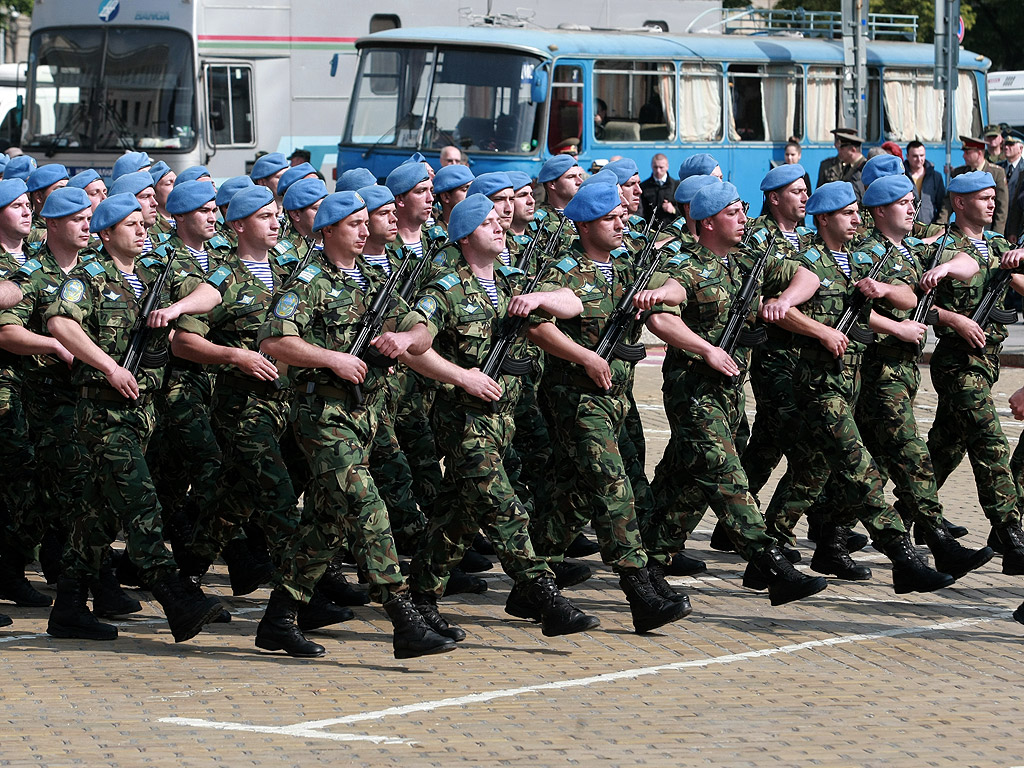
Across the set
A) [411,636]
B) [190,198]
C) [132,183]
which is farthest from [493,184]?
[411,636]

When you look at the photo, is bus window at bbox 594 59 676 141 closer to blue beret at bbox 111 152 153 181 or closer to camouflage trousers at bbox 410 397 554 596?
blue beret at bbox 111 152 153 181

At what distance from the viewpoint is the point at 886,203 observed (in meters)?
8.67

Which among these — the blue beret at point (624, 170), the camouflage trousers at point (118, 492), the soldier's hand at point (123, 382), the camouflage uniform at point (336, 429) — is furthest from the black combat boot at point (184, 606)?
the blue beret at point (624, 170)

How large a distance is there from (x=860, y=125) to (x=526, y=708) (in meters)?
16.2

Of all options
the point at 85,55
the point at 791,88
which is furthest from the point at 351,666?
the point at 791,88

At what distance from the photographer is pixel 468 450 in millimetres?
7105

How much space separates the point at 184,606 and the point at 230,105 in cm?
1431

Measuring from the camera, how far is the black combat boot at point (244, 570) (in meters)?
8.40

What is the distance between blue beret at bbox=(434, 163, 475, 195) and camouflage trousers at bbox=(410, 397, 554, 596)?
3032 millimetres

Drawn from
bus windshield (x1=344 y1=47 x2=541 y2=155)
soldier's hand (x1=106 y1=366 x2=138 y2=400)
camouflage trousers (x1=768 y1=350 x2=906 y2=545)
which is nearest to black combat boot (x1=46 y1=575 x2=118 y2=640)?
soldier's hand (x1=106 y1=366 x2=138 y2=400)

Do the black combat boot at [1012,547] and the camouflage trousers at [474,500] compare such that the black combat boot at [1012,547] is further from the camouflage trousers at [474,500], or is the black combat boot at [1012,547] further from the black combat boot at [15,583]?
the black combat boot at [15,583]

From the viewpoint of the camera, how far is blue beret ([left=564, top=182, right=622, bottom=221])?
7.66 metres

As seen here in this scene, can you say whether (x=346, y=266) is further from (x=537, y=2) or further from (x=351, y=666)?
(x=537, y=2)

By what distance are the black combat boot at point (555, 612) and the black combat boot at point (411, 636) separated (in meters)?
0.48
